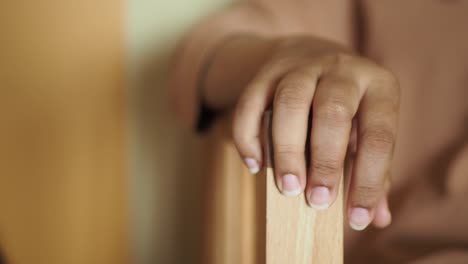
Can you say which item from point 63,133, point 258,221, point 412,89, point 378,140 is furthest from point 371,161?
point 63,133

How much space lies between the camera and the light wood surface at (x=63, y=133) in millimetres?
632

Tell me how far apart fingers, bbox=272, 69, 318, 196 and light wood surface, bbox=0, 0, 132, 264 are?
1.40 ft

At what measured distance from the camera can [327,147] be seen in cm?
28

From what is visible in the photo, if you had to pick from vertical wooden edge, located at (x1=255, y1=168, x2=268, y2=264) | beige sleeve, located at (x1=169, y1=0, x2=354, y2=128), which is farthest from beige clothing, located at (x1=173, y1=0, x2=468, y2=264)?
vertical wooden edge, located at (x1=255, y1=168, x2=268, y2=264)

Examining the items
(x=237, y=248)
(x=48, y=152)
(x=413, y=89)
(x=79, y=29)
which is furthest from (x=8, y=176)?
(x=413, y=89)

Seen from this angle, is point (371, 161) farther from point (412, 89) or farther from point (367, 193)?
point (412, 89)

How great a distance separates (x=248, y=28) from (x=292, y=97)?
290 millimetres

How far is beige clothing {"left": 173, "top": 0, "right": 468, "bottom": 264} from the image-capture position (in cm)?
47

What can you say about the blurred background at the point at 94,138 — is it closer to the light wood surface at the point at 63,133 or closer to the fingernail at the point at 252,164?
the light wood surface at the point at 63,133

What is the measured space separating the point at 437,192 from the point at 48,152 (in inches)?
18.1

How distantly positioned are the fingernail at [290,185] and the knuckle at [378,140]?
0.14 feet

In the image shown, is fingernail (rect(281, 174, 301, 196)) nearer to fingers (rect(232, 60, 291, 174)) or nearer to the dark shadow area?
fingers (rect(232, 60, 291, 174))

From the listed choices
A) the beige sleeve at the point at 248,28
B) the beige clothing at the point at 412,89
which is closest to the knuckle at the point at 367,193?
the beige clothing at the point at 412,89

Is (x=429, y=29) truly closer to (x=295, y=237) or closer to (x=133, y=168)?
(x=295, y=237)
